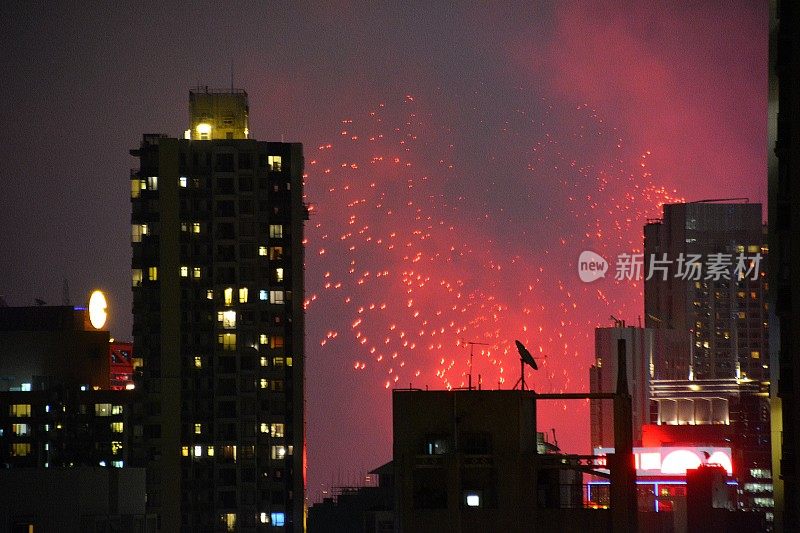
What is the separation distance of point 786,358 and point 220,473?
273 feet

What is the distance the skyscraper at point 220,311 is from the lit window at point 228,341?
0.28 feet

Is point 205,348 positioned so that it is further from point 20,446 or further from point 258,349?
point 20,446

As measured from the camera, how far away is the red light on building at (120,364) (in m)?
139

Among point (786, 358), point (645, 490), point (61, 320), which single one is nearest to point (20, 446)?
point (61, 320)

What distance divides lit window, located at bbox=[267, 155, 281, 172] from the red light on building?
3300 centimetres

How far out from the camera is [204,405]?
109 metres

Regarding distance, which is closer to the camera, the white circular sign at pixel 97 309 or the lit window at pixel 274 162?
the lit window at pixel 274 162

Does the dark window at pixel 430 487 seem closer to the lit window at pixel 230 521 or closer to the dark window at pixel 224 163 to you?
the lit window at pixel 230 521

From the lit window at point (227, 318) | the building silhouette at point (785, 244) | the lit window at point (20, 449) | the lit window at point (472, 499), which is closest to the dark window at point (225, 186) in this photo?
the lit window at point (227, 318)

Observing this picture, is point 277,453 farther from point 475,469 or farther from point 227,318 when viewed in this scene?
point 475,469

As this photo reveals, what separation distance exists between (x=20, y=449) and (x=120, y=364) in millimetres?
12004

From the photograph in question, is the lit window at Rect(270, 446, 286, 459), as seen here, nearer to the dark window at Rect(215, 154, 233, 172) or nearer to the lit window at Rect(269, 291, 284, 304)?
the lit window at Rect(269, 291, 284, 304)

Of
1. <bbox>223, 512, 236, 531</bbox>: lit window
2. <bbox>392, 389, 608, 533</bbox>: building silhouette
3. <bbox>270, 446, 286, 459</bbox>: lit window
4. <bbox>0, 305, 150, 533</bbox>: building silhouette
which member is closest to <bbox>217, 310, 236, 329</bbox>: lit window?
<bbox>270, 446, 286, 459</bbox>: lit window

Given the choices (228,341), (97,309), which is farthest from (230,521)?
(97,309)
